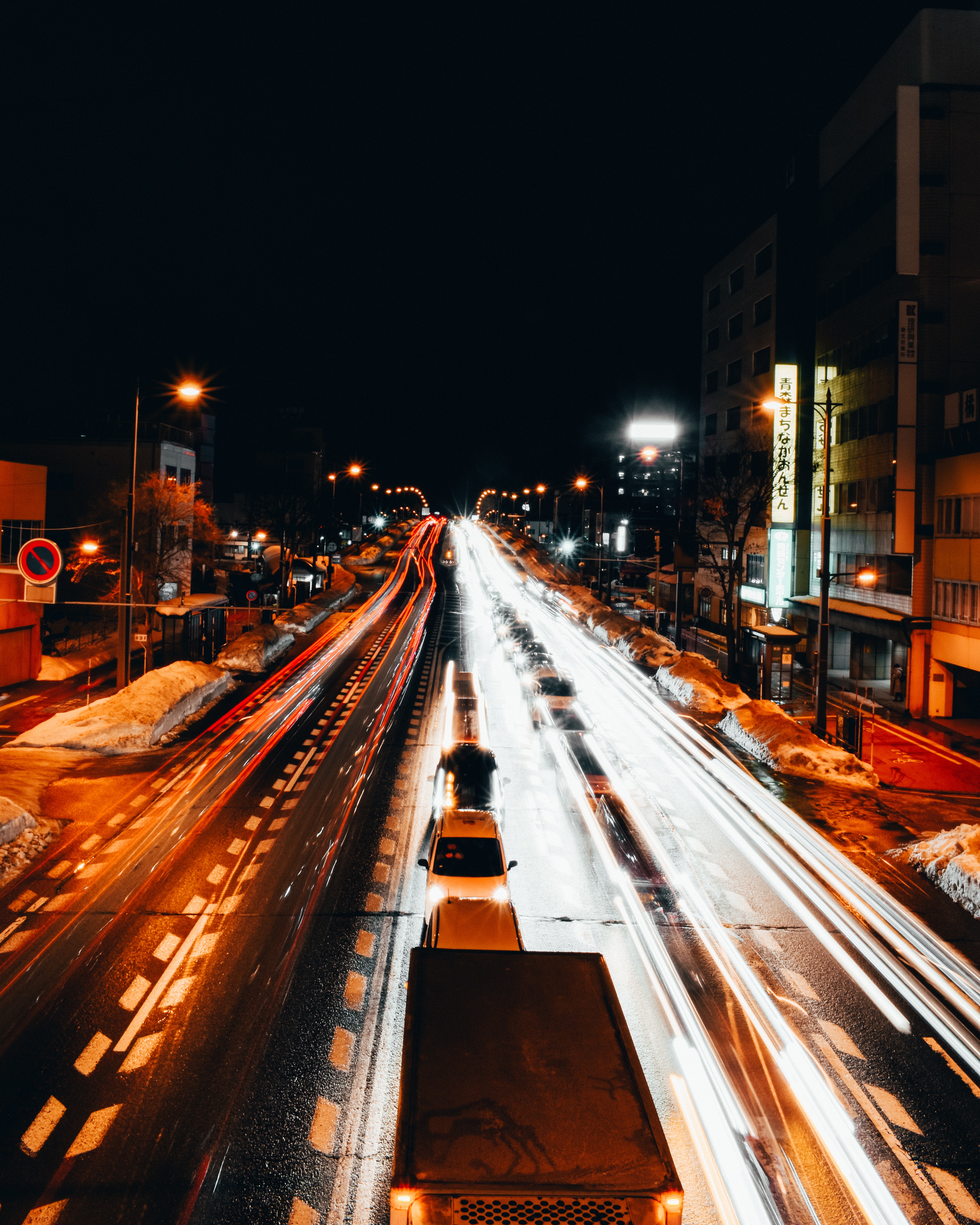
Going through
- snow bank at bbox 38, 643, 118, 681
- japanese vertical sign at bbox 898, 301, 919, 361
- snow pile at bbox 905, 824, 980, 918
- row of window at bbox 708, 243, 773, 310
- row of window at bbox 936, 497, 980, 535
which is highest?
row of window at bbox 708, 243, 773, 310

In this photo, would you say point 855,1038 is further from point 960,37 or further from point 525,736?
point 960,37

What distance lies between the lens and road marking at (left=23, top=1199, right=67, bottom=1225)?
634 centimetres

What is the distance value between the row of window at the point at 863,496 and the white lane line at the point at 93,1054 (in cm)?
3278

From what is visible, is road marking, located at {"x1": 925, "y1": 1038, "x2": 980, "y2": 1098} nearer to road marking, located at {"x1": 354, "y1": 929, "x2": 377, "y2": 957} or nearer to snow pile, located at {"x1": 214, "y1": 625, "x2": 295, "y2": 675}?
road marking, located at {"x1": 354, "y1": 929, "x2": 377, "y2": 957}

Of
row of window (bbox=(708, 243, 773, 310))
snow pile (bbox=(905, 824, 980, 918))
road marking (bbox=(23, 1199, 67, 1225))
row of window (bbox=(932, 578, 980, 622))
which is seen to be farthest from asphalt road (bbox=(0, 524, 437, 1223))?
row of window (bbox=(708, 243, 773, 310))


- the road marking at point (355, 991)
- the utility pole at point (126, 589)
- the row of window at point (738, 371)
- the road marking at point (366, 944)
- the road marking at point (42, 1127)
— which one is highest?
the row of window at point (738, 371)

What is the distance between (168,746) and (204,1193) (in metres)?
16.3

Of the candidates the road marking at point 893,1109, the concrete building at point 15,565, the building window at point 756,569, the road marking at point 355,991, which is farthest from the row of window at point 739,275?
the road marking at point 355,991

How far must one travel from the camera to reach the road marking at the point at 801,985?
33.0ft

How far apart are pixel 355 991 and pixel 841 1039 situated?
592cm

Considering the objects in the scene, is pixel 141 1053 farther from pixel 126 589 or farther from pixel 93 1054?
pixel 126 589

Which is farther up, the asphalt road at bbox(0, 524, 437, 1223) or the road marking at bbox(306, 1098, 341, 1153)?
the asphalt road at bbox(0, 524, 437, 1223)

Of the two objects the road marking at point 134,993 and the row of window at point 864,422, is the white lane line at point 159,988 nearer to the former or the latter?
the road marking at point 134,993

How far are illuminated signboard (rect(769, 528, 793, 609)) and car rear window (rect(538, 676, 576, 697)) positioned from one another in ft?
78.3
